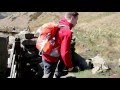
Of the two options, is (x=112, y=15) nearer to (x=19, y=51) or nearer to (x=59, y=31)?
(x=19, y=51)

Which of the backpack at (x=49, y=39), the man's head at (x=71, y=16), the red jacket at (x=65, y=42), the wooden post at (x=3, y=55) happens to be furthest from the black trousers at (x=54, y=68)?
the wooden post at (x=3, y=55)

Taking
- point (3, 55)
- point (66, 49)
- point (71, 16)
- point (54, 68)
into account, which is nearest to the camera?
point (66, 49)

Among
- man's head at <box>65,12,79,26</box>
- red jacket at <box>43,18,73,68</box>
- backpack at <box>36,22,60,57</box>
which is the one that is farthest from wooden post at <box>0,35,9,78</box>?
man's head at <box>65,12,79,26</box>

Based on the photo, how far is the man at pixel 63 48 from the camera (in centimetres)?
648

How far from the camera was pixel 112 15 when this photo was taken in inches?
1056

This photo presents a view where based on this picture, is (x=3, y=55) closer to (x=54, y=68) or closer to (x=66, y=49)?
(x=54, y=68)

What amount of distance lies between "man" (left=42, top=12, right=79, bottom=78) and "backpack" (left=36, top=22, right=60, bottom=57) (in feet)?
0.27

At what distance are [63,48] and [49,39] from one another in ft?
1.18

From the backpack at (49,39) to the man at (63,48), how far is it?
83 millimetres

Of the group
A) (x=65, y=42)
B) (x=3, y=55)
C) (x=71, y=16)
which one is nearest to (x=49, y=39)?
(x=65, y=42)

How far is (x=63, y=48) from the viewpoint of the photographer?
6.46 metres

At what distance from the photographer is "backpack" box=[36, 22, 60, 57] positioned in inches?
260
